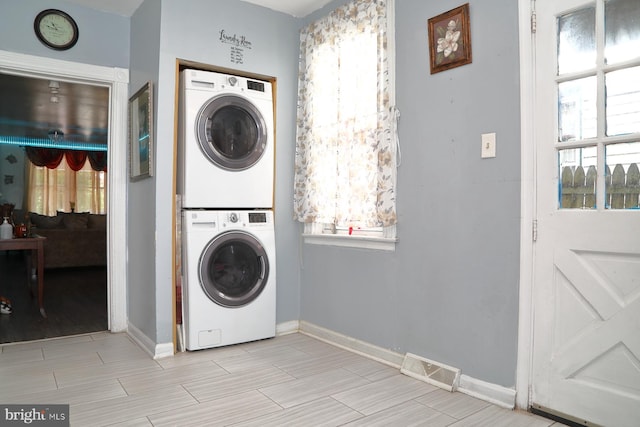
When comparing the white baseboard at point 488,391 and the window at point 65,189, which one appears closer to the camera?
the white baseboard at point 488,391

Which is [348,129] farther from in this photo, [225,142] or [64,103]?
[64,103]

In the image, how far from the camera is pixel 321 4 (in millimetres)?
3223

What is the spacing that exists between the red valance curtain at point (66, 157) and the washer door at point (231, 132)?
799 centimetres

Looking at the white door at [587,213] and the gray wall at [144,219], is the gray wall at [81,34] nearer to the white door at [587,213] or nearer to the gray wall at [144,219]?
the gray wall at [144,219]

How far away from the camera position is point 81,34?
3301 millimetres

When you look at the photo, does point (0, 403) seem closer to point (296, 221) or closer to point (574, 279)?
point (296, 221)

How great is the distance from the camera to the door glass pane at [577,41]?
189cm

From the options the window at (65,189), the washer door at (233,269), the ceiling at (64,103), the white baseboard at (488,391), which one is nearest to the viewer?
the white baseboard at (488,391)

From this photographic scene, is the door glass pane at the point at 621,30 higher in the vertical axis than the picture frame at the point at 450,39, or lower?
lower

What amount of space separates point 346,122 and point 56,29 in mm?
2232

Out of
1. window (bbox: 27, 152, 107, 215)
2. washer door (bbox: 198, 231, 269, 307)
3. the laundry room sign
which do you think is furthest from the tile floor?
window (bbox: 27, 152, 107, 215)

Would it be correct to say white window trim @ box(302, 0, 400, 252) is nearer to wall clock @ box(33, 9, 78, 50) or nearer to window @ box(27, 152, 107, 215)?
wall clock @ box(33, 9, 78, 50)

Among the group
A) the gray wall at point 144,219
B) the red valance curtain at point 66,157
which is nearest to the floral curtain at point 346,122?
the gray wall at point 144,219

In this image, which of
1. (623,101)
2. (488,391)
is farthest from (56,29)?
(488,391)
